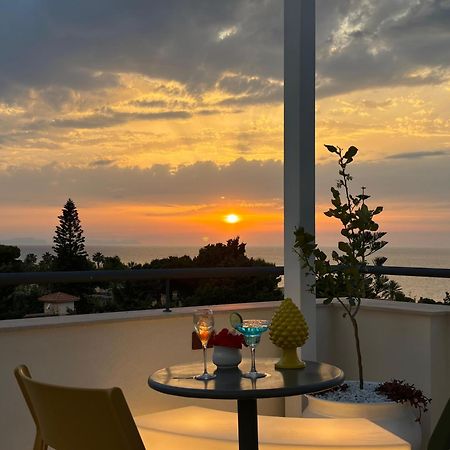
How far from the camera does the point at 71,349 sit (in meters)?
3.41

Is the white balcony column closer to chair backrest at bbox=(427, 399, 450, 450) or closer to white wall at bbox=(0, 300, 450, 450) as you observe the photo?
white wall at bbox=(0, 300, 450, 450)

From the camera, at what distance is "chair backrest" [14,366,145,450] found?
70.0 inches

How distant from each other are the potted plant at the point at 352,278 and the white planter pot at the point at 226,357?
3.30ft

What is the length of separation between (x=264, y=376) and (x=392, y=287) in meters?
2.09

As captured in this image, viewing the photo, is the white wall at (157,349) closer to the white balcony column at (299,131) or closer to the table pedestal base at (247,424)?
the white balcony column at (299,131)

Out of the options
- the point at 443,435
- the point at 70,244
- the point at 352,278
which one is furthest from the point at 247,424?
the point at 70,244

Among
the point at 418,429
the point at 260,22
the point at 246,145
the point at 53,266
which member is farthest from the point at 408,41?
the point at 53,266

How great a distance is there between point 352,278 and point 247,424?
4.87ft

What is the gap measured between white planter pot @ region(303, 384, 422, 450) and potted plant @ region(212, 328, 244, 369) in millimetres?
1001

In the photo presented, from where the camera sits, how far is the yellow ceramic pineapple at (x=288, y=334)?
268 cm

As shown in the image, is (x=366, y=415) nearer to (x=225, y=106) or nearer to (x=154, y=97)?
(x=225, y=106)

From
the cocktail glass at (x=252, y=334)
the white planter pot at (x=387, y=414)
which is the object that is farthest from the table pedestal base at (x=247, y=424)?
the white planter pot at (x=387, y=414)

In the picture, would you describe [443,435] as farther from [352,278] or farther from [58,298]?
[58,298]

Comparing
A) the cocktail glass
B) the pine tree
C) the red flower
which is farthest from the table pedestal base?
the pine tree
